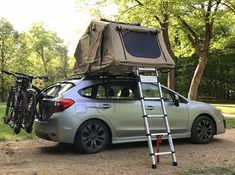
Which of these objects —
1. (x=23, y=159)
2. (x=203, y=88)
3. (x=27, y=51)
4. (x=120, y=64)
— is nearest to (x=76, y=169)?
(x=23, y=159)

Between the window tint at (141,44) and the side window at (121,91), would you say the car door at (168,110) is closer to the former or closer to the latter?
the side window at (121,91)

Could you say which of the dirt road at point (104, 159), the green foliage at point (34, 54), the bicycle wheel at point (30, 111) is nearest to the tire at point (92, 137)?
the dirt road at point (104, 159)

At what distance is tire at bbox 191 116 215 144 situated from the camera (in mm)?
10117

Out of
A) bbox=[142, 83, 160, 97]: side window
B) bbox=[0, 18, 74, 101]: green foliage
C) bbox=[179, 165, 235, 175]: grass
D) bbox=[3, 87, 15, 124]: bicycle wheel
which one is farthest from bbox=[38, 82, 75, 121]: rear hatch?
bbox=[0, 18, 74, 101]: green foliage

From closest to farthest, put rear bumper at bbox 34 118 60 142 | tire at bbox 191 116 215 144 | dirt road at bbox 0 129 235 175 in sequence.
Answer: dirt road at bbox 0 129 235 175 < rear bumper at bbox 34 118 60 142 < tire at bbox 191 116 215 144

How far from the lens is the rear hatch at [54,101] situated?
8.52 m

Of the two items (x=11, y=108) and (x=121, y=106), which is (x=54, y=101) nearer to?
(x=11, y=108)

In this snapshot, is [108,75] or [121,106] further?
[108,75]

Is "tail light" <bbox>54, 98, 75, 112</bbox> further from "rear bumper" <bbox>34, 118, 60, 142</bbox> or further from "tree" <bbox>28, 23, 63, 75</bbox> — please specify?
"tree" <bbox>28, 23, 63, 75</bbox>

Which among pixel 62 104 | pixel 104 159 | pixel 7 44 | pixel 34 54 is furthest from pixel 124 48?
pixel 34 54

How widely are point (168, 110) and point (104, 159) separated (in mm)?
2310

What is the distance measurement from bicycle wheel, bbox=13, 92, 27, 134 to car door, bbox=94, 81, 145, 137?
1.50 m

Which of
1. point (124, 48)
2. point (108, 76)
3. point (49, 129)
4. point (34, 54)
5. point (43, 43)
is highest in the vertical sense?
point (43, 43)

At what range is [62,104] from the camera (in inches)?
334
